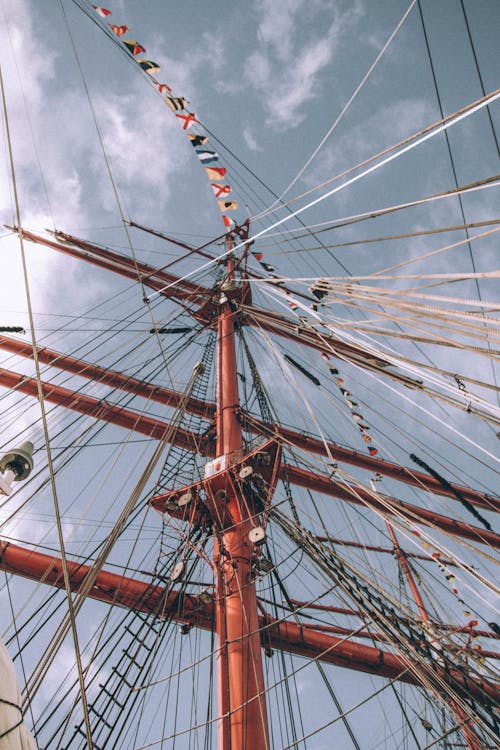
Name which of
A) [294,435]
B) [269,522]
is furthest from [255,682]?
[294,435]

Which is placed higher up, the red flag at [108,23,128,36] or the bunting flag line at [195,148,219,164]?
the red flag at [108,23,128,36]

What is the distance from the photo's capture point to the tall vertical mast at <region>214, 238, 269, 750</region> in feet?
11.3

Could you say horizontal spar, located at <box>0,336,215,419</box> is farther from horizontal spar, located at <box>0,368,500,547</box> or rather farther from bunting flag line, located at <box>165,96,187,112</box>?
bunting flag line, located at <box>165,96,187,112</box>

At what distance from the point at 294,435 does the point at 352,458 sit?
1.89 metres

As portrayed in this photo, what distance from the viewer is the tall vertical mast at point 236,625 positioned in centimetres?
344

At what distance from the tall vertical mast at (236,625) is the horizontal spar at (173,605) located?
0.42 m

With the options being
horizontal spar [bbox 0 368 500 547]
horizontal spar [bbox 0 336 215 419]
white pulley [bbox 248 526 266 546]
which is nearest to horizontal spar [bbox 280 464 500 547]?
horizontal spar [bbox 0 368 500 547]

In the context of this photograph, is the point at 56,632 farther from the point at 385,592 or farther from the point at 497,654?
the point at 497,654

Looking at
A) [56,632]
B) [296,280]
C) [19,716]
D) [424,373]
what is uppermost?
[296,280]

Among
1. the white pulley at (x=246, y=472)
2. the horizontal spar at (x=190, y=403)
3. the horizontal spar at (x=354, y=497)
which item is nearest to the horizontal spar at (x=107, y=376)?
the horizontal spar at (x=190, y=403)

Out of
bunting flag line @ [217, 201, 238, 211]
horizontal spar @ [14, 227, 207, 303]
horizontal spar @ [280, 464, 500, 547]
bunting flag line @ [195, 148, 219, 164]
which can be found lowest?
horizontal spar @ [280, 464, 500, 547]

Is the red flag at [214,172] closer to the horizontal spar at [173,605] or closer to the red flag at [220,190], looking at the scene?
the red flag at [220,190]

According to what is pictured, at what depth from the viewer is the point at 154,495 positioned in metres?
5.88

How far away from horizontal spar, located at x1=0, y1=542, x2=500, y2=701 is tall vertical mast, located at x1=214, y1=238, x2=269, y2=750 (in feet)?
1.37
